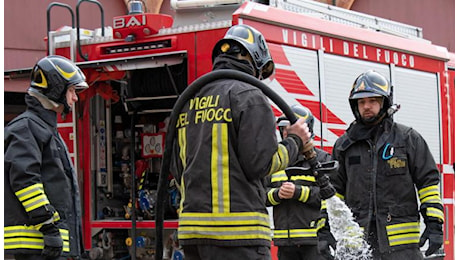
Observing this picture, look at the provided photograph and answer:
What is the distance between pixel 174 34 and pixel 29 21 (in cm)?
623

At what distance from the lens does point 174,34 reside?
752cm

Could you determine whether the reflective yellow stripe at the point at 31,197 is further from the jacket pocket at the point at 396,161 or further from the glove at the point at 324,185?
the jacket pocket at the point at 396,161

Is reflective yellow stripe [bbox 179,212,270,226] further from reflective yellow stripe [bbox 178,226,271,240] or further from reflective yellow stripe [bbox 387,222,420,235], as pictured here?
reflective yellow stripe [bbox 387,222,420,235]

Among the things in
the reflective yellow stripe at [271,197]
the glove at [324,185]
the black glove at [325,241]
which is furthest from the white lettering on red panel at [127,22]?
the glove at [324,185]

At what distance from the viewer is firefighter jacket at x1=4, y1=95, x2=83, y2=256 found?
477 cm

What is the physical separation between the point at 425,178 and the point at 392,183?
0.71 feet

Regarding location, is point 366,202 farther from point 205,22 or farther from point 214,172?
point 205,22

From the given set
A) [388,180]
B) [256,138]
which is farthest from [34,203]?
[388,180]

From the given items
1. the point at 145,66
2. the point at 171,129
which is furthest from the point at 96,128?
the point at 171,129

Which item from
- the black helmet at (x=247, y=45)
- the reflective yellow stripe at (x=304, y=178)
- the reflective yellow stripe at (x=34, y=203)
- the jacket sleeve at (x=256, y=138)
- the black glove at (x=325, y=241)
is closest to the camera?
the jacket sleeve at (x=256, y=138)

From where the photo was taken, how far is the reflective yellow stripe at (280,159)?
4027 mm

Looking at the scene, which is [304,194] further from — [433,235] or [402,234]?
[433,235]

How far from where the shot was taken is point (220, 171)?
13.2 feet

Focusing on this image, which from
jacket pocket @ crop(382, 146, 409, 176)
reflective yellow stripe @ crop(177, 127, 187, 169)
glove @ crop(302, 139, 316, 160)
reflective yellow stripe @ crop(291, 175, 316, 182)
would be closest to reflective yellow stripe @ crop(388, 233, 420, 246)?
jacket pocket @ crop(382, 146, 409, 176)
